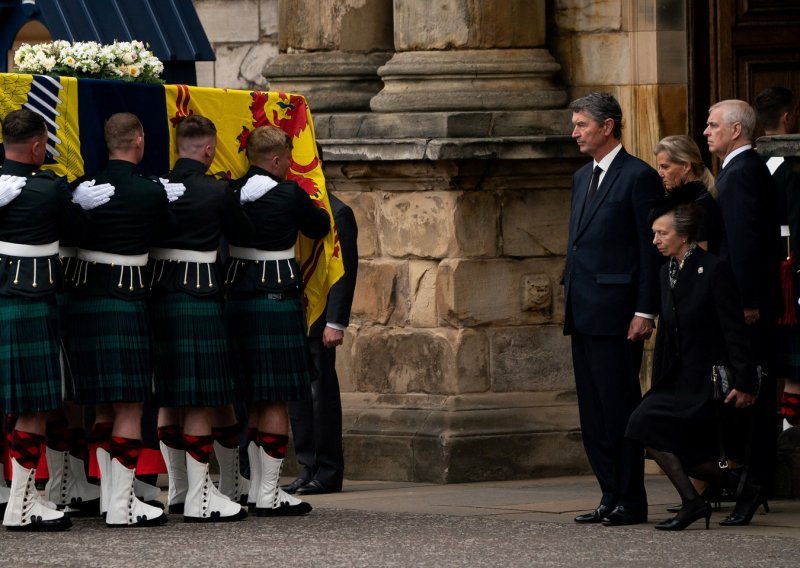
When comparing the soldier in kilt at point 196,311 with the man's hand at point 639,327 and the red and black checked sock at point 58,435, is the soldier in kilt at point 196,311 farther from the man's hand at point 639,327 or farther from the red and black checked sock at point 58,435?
the man's hand at point 639,327

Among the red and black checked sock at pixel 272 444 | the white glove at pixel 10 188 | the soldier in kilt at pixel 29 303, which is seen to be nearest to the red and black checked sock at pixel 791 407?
the red and black checked sock at pixel 272 444

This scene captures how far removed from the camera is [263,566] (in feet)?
26.4

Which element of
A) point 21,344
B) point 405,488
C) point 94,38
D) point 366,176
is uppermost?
point 94,38

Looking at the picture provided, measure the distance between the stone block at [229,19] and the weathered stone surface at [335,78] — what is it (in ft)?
4.70

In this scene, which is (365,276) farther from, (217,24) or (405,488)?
(217,24)

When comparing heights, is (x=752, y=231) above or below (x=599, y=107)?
below

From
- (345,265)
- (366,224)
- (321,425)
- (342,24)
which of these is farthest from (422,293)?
(342,24)

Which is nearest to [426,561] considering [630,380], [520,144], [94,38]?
[630,380]

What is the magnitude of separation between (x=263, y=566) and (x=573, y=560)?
45.3 inches

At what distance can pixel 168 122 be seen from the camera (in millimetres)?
9977

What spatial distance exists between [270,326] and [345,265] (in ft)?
3.77

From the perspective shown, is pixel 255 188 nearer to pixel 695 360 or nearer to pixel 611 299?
pixel 611 299

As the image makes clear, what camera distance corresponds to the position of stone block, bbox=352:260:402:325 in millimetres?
11633

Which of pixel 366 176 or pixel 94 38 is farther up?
pixel 94 38
